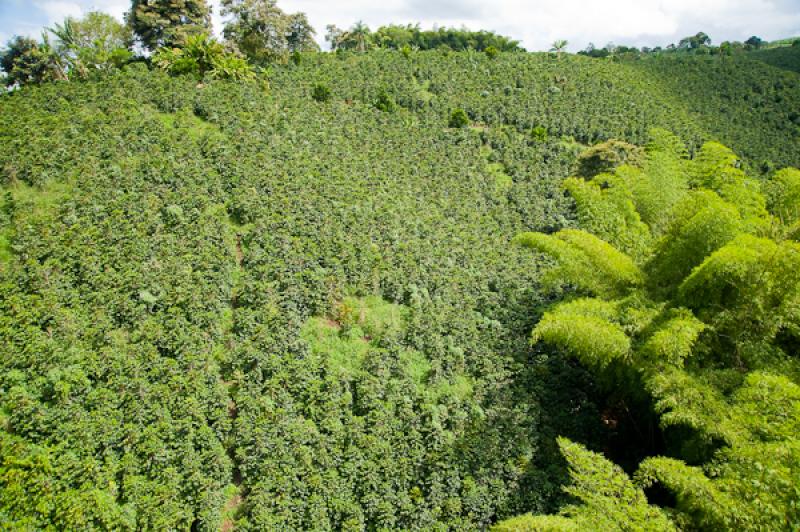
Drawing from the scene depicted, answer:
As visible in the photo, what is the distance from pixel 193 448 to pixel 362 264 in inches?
265

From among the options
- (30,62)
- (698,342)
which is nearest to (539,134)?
(698,342)

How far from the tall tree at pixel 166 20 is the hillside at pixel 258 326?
572 centimetres

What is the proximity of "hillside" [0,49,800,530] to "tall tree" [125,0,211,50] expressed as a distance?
5.72 m

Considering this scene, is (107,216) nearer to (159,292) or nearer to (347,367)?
(159,292)

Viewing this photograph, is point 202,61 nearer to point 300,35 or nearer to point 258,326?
point 300,35

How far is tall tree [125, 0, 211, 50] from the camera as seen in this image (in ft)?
77.4

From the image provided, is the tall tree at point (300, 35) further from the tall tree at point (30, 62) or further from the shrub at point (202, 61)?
the tall tree at point (30, 62)

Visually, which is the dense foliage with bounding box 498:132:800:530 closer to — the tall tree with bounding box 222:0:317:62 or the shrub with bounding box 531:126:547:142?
the shrub with bounding box 531:126:547:142

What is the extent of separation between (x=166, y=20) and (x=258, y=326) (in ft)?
69.7

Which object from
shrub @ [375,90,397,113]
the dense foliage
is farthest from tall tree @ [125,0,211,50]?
the dense foliage

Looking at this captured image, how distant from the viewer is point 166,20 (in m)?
24.0

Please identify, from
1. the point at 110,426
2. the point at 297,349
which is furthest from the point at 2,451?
the point at 297,349

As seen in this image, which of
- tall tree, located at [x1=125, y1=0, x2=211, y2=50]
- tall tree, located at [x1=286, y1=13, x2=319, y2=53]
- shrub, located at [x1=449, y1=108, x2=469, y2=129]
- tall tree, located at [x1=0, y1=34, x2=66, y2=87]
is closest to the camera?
tall tree, located at [x1=0, y1=34, x2=66, y2=87]

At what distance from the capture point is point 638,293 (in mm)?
8922
